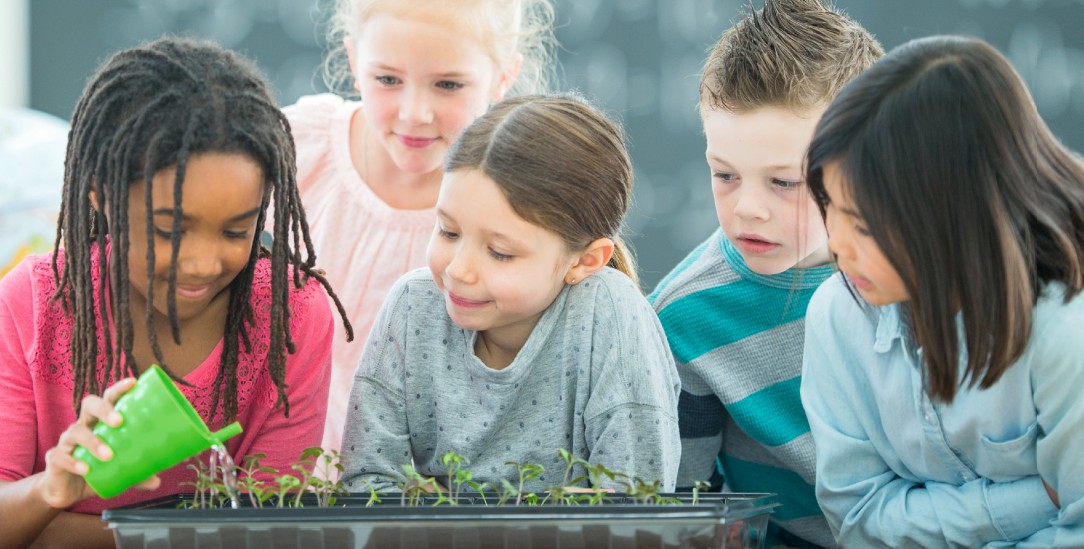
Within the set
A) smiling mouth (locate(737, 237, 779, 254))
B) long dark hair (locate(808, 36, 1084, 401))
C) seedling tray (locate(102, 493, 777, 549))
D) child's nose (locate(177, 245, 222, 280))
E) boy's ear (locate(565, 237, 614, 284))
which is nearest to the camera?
seedling tray (locate(102, 493, 777, 549))

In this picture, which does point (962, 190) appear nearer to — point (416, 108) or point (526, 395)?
point (526, 395)

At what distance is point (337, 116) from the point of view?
81.0 inches

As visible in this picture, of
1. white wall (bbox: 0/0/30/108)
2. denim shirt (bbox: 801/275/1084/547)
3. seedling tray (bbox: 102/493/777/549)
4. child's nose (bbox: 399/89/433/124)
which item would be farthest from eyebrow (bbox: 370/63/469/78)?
white wall (bbox: 0/0/30/108)

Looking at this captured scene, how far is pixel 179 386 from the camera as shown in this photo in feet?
4.42

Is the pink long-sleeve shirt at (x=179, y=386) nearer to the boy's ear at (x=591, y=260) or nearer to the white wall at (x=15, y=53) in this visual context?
the boy's ear at (x=591, y=260)

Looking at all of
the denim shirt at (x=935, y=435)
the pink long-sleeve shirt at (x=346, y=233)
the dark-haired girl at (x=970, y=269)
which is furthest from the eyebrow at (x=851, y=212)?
the pink long-sleeve shirt at (x=346, y=233)

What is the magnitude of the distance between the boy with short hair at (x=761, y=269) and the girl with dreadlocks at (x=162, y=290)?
1.83ft

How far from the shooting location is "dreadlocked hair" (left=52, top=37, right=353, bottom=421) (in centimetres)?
117

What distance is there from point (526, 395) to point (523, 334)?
0.08m

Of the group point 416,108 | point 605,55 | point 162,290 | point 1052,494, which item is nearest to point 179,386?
point 162,290

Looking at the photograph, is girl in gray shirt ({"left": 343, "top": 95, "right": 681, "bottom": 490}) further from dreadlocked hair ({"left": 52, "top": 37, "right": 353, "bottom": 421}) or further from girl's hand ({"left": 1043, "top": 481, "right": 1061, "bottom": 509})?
girl's hand ({"left": 1043, "top": 481, "right": 1061, "bottom": 509})

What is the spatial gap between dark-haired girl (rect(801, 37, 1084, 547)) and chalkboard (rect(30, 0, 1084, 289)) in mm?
2121

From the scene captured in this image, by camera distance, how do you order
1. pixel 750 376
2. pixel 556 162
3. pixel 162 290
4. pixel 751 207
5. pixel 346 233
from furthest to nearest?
pixel 346 233
pixel 750 376
pixel 751 207
pixel 556 162
pixel 162 290

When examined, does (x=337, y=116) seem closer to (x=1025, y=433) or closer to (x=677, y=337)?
(x=677, y=337)
